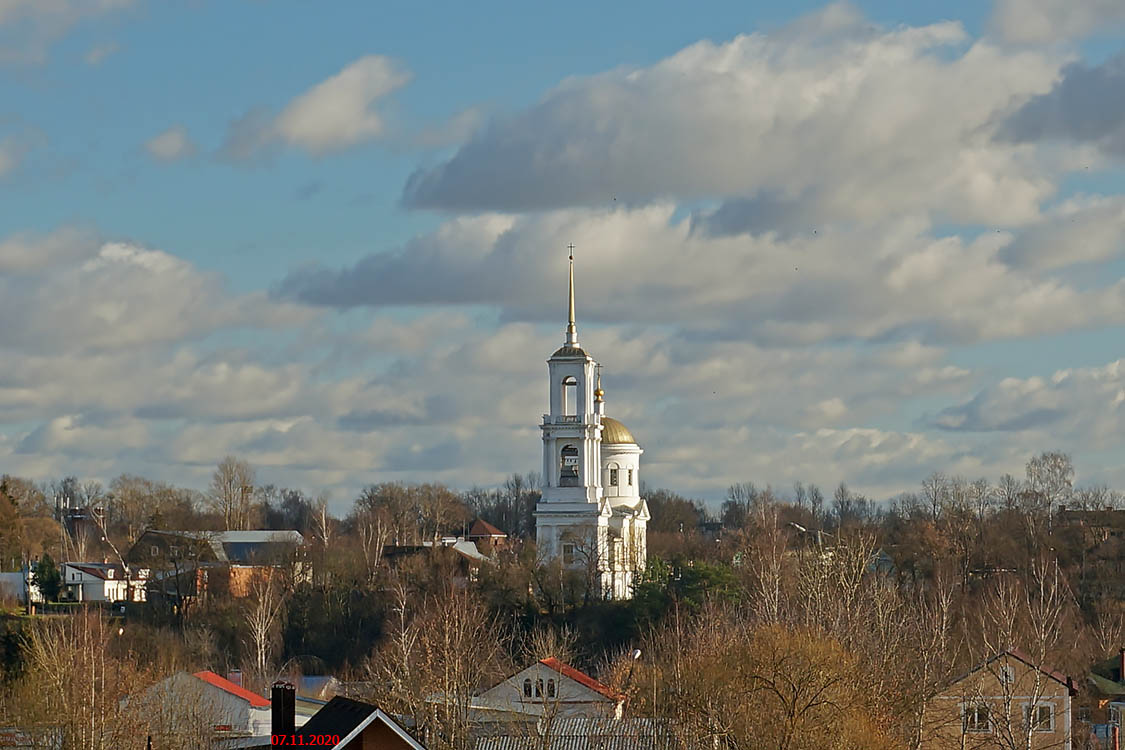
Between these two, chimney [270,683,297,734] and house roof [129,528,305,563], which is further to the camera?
house roof [129,528,305,563]

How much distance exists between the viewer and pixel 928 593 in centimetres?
9156

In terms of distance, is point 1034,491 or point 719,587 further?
point 1034,491

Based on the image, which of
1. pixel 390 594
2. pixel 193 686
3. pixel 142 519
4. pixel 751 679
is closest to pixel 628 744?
pixel 751 679

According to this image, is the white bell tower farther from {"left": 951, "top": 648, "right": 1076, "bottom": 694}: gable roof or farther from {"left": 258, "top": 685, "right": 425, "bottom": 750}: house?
{"left": 258, "top": 685, "right": 425, "bottom": 750}: house

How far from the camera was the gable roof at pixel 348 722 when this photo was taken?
3048 centimetres

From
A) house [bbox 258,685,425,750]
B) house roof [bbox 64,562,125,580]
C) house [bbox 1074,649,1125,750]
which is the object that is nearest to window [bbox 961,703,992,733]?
house [bbox 1074,649,1125,750]

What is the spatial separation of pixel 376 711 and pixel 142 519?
123010 millimetres

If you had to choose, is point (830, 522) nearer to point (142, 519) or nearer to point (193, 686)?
point (142, 519)

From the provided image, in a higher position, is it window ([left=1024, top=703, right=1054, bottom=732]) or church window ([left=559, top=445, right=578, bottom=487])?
church window ([left=559, top=445, right=578, bottom=487])

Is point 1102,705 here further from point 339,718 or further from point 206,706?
point 339,718

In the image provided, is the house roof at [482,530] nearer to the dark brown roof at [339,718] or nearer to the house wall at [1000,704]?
the house wall at [1000,704]

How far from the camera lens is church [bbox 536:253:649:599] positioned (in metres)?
102

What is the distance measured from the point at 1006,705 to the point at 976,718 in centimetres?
621

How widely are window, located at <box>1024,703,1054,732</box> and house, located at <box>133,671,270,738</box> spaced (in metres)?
23.0
